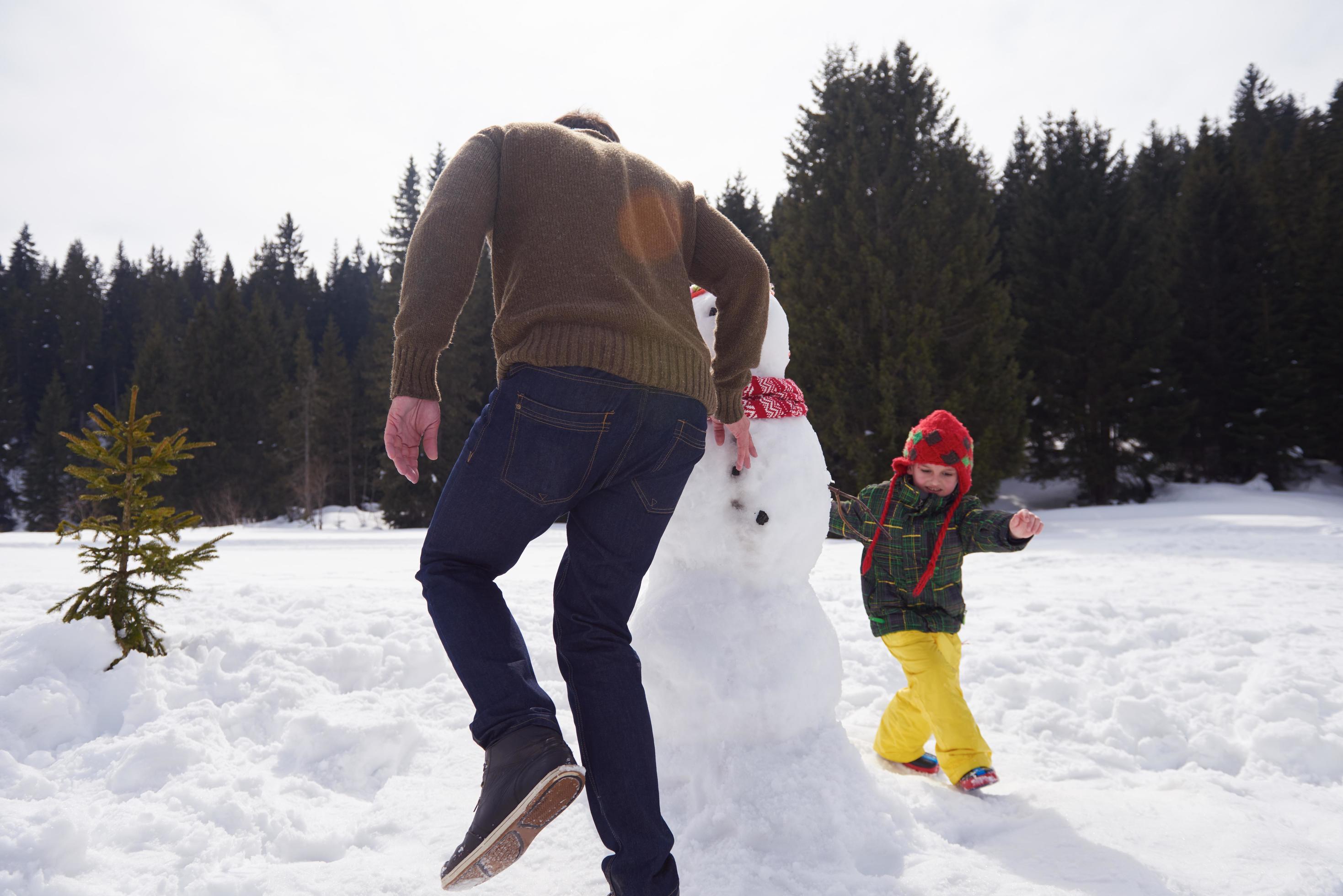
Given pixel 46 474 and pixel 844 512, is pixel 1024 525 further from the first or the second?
pixel 46 474

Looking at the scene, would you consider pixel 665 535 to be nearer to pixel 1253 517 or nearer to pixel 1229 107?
pixel 1253 517

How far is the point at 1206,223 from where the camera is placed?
19.7m

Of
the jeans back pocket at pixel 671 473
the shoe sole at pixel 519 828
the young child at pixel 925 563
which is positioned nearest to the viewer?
the shoe sole at pixel 519 828

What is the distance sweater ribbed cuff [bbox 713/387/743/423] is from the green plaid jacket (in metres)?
0.85

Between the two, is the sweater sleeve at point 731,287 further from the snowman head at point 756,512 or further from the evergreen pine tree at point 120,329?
the evergreen pine tree at point 120,329

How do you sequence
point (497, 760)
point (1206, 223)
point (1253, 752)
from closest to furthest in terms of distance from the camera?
1. point (497, 760)
2. point (1253, 752)
3. point (1206, 223)

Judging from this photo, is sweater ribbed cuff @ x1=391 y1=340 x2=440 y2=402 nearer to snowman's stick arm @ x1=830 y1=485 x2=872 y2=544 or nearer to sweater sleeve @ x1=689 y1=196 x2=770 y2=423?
sweater sleeve @ x1=689 y1=196 x2=770 y2=423

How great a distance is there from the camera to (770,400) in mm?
2734

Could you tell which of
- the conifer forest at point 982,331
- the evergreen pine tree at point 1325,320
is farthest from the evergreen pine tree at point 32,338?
the evergreen pine tree at point 1325,320

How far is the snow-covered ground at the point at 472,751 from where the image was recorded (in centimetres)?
203

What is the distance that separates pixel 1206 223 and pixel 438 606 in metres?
24.1

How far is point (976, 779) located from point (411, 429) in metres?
2.33

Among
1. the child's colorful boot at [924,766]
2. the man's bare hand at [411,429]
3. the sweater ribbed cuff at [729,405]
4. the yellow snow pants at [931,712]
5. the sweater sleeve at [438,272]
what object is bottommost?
the child's colorful boot at [924,766]

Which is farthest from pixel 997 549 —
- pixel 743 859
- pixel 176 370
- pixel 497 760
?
pixel 176 370
